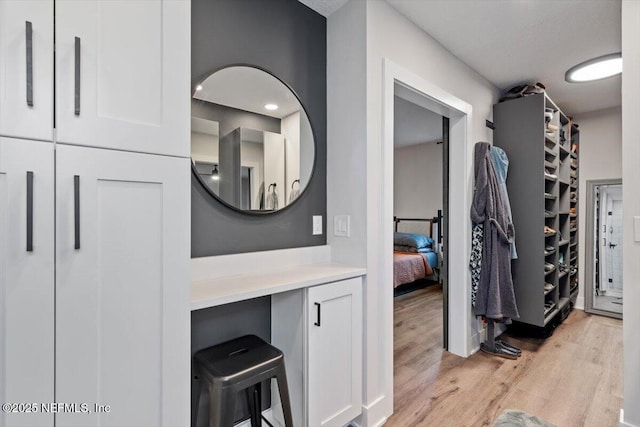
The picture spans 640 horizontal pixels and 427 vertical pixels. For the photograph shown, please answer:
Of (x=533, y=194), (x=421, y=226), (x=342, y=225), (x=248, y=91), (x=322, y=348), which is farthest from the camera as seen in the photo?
(x=421, y=226)

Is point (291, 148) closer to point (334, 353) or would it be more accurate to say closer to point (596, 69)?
point (334, 353)

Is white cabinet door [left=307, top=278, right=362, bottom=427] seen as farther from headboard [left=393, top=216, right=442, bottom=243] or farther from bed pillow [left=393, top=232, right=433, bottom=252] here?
headboard [left=393, top=216, right=442, bottom=243]

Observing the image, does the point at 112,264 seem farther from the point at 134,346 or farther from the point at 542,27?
the point at 542,27

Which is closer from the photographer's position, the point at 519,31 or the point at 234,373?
the point at 234,373

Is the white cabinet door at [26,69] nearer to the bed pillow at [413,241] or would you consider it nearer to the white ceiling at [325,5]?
the white ceiling at [325,5]

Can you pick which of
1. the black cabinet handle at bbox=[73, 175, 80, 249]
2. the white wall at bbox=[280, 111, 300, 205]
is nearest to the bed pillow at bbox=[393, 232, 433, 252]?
the white wall at bbox=[280, 111, 300, 205]

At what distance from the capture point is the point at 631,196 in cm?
158

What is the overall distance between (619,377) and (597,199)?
243cm

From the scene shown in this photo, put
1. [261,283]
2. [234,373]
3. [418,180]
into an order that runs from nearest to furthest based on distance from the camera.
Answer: [234,373] < [261,283] < [418,180]

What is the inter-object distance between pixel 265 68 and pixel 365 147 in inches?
28.2

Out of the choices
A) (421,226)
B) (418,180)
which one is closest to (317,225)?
(421,226)

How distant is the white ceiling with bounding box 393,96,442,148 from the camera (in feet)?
12.4

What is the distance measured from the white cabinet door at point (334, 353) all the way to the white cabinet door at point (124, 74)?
948 mm

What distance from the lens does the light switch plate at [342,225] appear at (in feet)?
6.07
